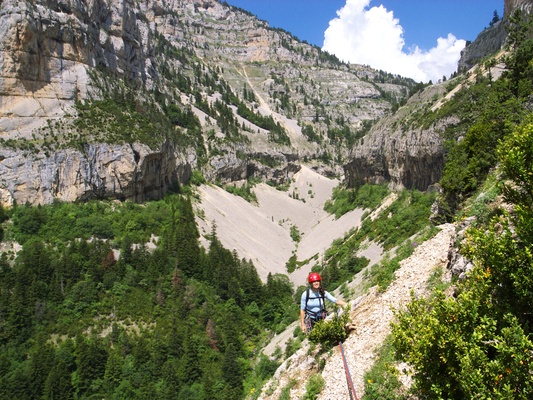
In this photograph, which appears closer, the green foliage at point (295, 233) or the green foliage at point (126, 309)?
the green foliage at point (126, 309)

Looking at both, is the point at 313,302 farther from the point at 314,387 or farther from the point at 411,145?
the point at 411,145

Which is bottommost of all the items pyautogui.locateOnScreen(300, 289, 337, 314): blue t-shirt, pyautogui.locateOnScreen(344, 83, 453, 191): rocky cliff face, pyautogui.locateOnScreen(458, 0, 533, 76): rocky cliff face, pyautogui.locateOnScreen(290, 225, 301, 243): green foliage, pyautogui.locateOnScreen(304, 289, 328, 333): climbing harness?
pyautogui.locateOnScreen(304, 289, 328, 333): climbing harness

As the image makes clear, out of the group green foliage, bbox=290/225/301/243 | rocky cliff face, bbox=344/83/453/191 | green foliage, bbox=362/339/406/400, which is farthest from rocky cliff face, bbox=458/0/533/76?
green foliage, bbox=362/339/406/400

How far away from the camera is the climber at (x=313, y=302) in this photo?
10.2 metres

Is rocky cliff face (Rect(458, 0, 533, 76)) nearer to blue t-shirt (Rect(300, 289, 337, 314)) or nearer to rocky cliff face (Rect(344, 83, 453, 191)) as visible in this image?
rocky cliff face (Rect(344, 83, 453, 191))

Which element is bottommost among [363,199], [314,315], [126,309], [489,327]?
[489,327]

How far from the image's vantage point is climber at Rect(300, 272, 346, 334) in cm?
1019

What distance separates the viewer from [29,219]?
5100cm

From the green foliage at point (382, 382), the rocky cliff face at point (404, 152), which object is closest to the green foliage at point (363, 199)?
the rocky cliff face at point (404, 152)

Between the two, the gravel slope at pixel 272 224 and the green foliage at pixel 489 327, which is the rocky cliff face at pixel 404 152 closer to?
the gravel slope at pixel 272 224

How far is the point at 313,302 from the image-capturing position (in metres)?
10.9

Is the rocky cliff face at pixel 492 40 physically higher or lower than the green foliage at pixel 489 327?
higher

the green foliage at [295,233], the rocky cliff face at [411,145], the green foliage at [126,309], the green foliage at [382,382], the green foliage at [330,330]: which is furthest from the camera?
the green foliage at [295,233]

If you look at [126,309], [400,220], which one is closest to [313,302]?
[126,309]
